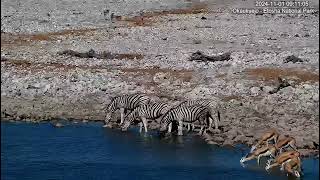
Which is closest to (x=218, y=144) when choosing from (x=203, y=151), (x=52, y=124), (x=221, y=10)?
(x=203, y=151)

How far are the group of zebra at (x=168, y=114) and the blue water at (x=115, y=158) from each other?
0.37 meters

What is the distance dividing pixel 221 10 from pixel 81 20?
310 inches

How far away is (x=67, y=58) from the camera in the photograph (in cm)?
2670

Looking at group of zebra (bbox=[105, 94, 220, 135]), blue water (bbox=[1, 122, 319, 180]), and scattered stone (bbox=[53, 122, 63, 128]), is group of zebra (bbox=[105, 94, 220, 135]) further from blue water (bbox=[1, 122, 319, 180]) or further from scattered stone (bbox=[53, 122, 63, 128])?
scattered stone (bbox=[53, 122, 63, 128])

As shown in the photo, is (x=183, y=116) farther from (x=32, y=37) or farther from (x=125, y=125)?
(x=32, y=37)

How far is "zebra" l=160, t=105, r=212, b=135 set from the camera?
56.2 ft

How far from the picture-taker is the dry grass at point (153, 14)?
3644cm

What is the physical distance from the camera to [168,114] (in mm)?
17250

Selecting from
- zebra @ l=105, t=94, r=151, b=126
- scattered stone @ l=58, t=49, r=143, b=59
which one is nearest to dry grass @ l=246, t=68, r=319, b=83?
scattered stone @ l=58, t=49, r=143, b=59

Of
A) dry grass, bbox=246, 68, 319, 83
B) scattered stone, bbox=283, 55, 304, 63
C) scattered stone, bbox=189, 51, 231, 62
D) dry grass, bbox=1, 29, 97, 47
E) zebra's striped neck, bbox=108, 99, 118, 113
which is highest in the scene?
dry grass, bbox=1, 29, 97, 47

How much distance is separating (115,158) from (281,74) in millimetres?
9613

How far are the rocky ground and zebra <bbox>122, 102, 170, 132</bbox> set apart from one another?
1.37 metres

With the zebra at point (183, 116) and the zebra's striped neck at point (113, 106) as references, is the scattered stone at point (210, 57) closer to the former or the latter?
the zebra's striped neck at point (113, 106)

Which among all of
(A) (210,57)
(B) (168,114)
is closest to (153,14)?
(A) (210,57)
